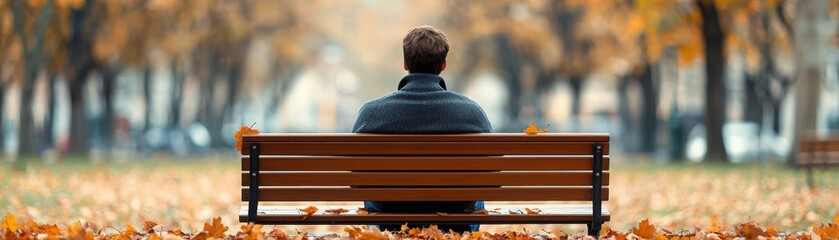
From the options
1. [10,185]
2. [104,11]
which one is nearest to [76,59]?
[104,11]

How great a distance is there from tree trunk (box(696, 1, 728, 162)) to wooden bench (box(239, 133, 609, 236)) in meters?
23.4

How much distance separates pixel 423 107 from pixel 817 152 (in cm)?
1099

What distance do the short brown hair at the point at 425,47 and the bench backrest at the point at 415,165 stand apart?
410 millimetres

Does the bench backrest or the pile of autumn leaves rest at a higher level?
the bench backrest

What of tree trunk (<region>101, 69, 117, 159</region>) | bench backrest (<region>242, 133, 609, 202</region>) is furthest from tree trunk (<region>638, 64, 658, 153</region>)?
bench backrest (<region>242, 133, 609, 202</region>)

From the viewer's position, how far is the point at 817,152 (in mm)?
17203

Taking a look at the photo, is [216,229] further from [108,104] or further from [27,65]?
[108,104]

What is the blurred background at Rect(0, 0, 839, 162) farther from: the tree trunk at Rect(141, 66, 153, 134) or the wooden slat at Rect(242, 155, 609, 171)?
the wooden slat at Rect(242, 155, 609, 171)

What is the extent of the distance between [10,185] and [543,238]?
517 inches

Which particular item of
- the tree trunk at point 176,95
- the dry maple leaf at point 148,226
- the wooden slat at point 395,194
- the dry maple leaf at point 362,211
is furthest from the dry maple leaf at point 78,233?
the tree trunk at point 176,95

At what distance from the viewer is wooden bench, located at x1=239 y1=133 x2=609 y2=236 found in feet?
23.2

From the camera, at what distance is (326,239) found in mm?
7316

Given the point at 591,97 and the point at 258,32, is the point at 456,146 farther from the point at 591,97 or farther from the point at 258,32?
the point at 591,97

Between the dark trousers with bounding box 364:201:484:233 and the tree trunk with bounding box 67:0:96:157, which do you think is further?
the tree trunk with bounding box 67:0:96:157
